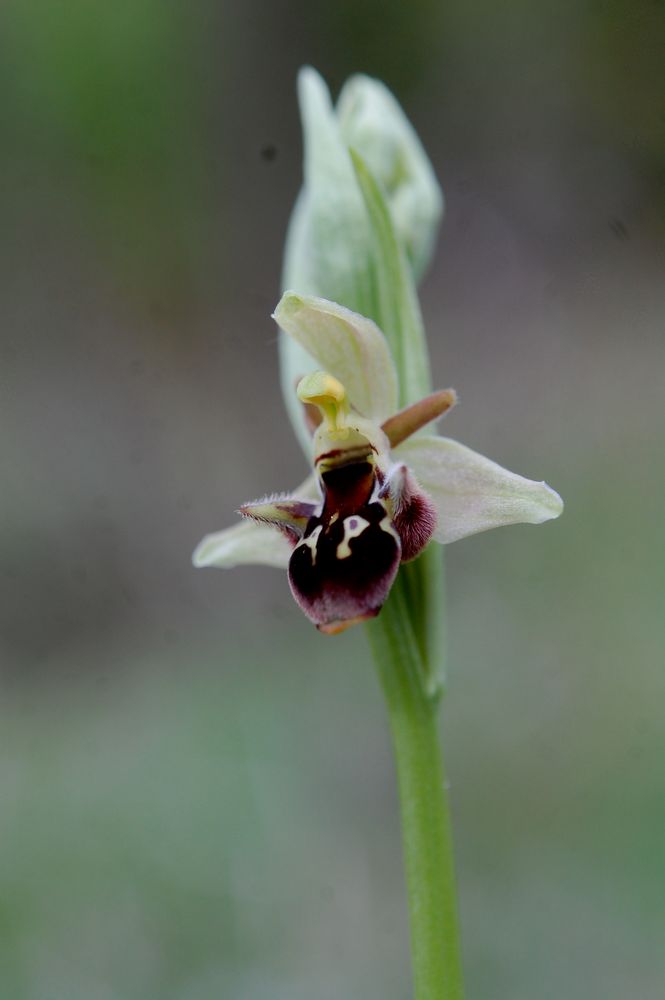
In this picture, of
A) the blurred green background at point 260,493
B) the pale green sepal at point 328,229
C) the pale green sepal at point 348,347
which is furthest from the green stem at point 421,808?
the blurred green background at point 260,493

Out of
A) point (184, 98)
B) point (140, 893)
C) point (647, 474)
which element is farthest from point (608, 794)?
point (184, 98)

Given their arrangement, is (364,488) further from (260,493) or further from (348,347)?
(260,493)

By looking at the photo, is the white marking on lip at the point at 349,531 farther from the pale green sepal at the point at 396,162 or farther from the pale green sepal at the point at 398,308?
the pale green sepal at the point at 396,162

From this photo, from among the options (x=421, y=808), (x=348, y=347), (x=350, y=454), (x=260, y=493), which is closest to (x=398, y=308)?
(x=348, y=347)

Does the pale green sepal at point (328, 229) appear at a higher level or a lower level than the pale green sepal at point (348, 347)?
higher

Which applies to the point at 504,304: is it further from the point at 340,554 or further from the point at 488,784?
the point at 340,554
